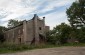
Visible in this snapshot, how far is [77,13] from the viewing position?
59.7 metres

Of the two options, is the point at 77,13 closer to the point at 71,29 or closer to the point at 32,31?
the point at 71,29

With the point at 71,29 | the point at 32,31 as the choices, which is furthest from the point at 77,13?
the point at 32,31

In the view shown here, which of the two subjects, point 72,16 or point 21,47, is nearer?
point 21,47

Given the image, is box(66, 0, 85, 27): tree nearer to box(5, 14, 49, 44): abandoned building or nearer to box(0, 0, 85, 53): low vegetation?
box(0, 0, 85, 53): low vegetation

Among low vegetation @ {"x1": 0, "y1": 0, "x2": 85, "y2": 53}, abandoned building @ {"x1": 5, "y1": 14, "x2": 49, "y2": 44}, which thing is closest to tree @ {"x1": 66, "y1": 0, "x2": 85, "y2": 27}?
low vegetation @ {"x1": 0, "y1": 0, "x2": 85, "y2": 53}

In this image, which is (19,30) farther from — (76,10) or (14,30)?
(76,10)

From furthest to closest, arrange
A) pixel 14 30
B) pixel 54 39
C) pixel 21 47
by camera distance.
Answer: pixel 14 30
pixel 54 39
pixel 21 47

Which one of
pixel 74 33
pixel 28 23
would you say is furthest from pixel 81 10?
pixel 28 23

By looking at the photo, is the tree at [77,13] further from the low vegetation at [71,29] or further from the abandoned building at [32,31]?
the abandoned building at [32,31]

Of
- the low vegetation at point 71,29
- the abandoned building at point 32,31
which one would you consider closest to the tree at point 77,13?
the low vegetation at point 71,29

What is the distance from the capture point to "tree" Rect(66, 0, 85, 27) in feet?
195

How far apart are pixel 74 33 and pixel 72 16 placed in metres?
5.69

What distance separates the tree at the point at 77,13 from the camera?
59.5 meters

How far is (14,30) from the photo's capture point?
61781 mm
